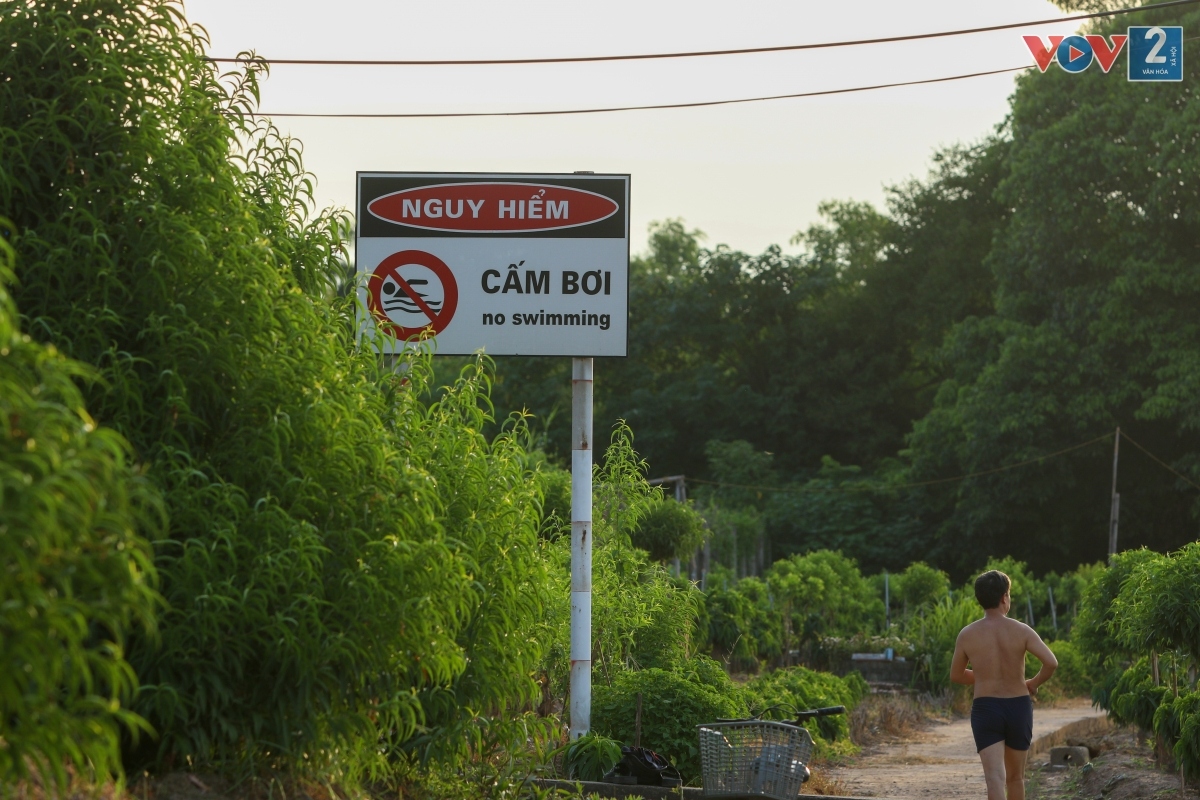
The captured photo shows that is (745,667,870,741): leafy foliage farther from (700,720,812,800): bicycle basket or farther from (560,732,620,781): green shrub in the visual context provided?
(700,720,812,800): bicycle basket

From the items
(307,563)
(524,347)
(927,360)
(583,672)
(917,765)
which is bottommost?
(917,765)

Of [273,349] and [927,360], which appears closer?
[273,349]

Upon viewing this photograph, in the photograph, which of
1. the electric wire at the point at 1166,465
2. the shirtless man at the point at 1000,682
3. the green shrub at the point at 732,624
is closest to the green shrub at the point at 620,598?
the shirtless man at the point at 1000,682

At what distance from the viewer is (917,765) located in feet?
39.8

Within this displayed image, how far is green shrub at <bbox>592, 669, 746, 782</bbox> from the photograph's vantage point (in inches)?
347

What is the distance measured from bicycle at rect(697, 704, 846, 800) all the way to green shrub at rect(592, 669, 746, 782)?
137 centimetres

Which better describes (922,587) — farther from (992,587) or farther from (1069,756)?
(992,587)

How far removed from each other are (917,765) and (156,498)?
9697 millimetres

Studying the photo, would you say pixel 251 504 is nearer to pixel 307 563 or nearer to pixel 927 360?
pixel 307 563

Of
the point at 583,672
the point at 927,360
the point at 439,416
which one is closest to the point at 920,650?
the point at 583,672

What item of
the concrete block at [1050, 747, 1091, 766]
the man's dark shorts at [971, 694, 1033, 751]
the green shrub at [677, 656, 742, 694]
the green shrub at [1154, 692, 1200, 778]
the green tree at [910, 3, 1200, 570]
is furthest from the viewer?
the green tree at [910, 3, 1200, 570]

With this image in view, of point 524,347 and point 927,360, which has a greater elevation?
point 927,360

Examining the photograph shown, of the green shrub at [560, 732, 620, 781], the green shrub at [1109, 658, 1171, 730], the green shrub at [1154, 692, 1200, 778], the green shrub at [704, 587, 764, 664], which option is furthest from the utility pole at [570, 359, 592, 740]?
the green shrub at [704, 587, 764, 664]

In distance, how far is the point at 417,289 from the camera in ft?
29.3
